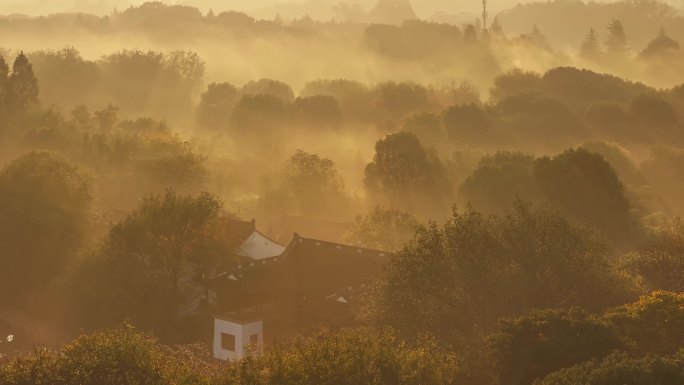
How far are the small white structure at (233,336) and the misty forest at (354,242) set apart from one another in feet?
0.35

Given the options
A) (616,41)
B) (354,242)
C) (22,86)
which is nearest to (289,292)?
(354,242)

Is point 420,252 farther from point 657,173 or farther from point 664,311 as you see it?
point 657,173

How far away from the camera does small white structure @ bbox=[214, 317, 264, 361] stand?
132ft

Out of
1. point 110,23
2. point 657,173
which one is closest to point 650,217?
point 657,173

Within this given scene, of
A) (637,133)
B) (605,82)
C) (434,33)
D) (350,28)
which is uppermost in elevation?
(350,28)

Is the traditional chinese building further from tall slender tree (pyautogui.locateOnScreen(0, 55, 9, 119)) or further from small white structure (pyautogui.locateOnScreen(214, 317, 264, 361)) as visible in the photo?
tall slender tree (pyautogui.locateOnScreen(0, 55, 9, 119))

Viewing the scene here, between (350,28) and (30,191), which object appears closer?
(30,191)

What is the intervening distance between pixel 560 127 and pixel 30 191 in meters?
56.1

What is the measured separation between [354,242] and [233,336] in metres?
15.6

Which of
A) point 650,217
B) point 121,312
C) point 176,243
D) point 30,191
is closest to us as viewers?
point 121,312

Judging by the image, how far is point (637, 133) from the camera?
86750 mm

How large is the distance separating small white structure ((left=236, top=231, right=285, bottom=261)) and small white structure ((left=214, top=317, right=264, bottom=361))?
33.8 ft

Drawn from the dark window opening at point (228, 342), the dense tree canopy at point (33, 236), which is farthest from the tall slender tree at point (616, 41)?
the dark window opening at point (228, 342)

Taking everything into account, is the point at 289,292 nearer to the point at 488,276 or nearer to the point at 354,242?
the point at 354,242
